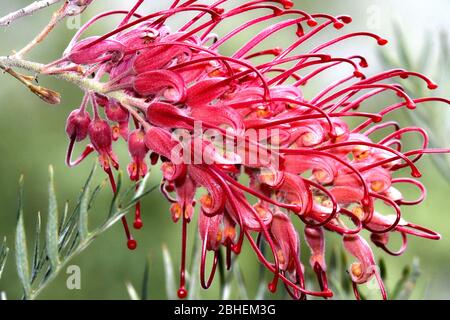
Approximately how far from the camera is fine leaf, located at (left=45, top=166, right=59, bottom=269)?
104 cm

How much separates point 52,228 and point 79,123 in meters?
0.15

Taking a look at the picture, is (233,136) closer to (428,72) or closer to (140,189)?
(140,189)

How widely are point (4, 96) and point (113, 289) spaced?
1445mm

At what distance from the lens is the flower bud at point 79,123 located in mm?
1095

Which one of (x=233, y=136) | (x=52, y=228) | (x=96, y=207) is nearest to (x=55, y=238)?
(x=52, y=228)

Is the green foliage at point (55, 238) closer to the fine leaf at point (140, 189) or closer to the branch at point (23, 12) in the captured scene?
the fine leaf at point (140, 189)

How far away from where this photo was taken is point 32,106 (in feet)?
16.5

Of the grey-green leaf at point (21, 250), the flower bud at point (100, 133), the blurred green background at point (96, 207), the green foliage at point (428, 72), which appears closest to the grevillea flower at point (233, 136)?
the flower bud at point (100, 133)

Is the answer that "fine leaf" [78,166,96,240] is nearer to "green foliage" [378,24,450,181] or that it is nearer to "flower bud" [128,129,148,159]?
"flower bud" [128,129,148,159]

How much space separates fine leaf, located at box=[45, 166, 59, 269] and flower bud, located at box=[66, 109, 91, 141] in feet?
0.31

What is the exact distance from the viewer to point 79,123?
1095 millimetres
